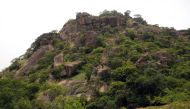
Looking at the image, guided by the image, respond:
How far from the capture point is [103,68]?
58594 millimetres

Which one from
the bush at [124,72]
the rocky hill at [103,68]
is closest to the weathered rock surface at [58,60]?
the rocky hill at [103,68]

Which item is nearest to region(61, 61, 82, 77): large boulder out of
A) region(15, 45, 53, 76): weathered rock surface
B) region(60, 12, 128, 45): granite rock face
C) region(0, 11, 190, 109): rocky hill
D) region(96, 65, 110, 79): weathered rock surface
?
region(0, 11, 190, 109): rocky hill

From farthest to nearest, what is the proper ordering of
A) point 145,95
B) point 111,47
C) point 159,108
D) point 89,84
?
point 111,47
point 89,84
point 145,95
point 159,108

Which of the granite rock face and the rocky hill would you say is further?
the granite rock face

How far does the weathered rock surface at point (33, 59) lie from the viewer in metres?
75.9

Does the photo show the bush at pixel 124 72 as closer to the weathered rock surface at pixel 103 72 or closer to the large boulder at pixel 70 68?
the weathered rock surface at pixel 103 72

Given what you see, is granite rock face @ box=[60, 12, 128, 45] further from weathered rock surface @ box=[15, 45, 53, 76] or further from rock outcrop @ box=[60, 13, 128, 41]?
weathered rock surface @ box=[15, 45, 53, 76]

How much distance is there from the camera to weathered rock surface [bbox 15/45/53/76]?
75.9 metres

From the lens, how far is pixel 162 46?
72.5 m

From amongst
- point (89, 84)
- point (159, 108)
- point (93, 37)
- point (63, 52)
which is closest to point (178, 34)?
point (93, 37)

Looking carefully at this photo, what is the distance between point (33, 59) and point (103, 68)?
82.1ft

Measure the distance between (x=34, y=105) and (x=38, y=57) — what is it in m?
35.1

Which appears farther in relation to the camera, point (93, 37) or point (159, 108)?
point (93, 37)

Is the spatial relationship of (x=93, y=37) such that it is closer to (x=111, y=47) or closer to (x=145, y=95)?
(x=111, y=47)
